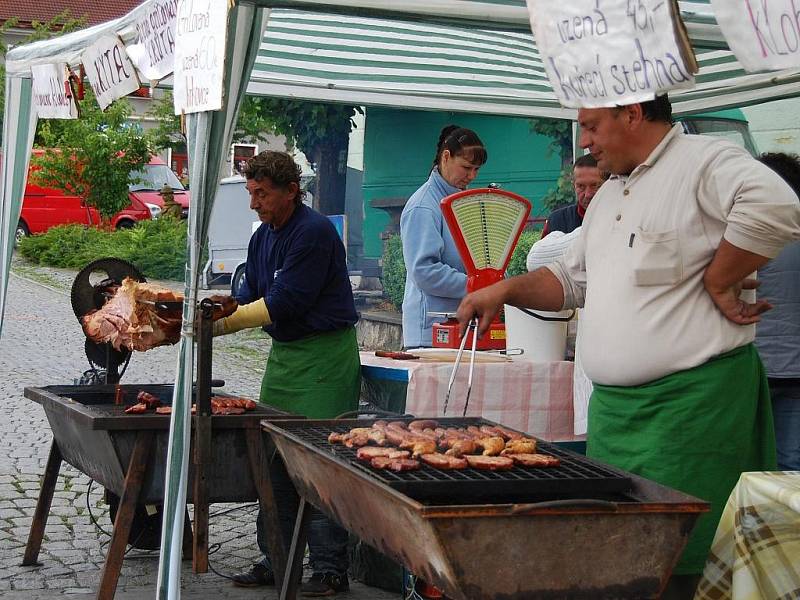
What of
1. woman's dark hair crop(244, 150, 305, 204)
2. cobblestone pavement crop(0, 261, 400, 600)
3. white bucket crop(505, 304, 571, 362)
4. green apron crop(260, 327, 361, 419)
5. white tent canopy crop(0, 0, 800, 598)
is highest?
white tent canopy crop(0, 0, 800, 598)

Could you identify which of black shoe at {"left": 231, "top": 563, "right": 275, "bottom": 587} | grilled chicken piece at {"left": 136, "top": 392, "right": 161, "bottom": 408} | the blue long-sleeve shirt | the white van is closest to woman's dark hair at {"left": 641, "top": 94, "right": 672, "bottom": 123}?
the blue long-sleeve shirt

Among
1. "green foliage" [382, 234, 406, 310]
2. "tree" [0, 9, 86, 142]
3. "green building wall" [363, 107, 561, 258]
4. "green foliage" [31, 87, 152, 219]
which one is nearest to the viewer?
"green foliage" [382, 234, 406, 310]

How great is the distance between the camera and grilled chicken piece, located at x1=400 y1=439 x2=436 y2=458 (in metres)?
3.61

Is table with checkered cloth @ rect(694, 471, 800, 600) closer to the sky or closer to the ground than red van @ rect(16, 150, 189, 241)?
closer to the ground

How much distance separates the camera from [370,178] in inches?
679

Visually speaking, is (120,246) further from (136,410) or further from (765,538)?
(765,538)

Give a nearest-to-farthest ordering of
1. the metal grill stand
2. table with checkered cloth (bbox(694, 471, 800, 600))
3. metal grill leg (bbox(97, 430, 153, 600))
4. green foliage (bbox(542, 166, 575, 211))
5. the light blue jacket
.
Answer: table with checkered cloth (bbox(694, 471, 800, 600)) → the metal grill stand → metal grill leg (bbox(97, 430, 153, 600)) → the light blue jacket → green foliage (bbox(542, 166, 575, 211))

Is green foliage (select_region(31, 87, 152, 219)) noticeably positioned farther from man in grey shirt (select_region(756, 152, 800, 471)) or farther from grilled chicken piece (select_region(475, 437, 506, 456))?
grilled chicken piece (select_region(475, 437, 506, 456))

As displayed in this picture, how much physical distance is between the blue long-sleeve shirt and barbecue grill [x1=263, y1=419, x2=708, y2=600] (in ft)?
6.94

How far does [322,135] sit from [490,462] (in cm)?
1341

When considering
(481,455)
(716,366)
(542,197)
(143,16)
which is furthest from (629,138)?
(542,197)

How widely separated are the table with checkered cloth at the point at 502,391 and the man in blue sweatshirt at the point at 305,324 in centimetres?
23

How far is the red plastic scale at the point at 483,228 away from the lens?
5.33 metres

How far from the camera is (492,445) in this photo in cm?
366
